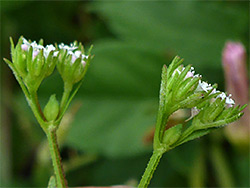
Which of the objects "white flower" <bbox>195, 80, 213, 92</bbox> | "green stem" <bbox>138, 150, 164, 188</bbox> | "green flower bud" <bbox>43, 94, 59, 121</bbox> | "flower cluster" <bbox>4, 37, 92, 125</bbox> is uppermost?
"white flower" <bbox>195, 80, 213, 92</bbox>

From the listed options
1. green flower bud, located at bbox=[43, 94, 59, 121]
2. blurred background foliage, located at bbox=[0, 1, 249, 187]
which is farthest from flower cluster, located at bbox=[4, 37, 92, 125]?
blurred background foliage, located at bbox=[0, 1, 249, 187]

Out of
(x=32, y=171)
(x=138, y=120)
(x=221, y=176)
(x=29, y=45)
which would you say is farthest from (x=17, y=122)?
(x=29, y=45)

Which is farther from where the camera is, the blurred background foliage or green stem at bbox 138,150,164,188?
the blurred background foliage

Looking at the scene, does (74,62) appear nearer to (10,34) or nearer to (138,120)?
(138,120)

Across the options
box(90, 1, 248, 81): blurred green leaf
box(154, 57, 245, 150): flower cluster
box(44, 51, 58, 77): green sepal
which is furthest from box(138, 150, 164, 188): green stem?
box(90, 1, 248, 81): blurred green leaf

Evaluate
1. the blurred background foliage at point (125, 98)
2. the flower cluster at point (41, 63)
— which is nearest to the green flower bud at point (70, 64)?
the flower cluster at point (41, 63)

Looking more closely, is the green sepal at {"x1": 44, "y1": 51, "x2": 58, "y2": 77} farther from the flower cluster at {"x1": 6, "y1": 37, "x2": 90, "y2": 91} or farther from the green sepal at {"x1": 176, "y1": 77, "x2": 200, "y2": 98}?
the green sepal at {"x1": 176, "y1": 77, "x2": 200, "y2": 98}

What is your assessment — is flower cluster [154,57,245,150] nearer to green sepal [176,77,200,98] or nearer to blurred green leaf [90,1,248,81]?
green sepal [176,77,200,98]

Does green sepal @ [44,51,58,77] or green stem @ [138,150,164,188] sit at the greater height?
green sepal @ [44,51,58,77]
